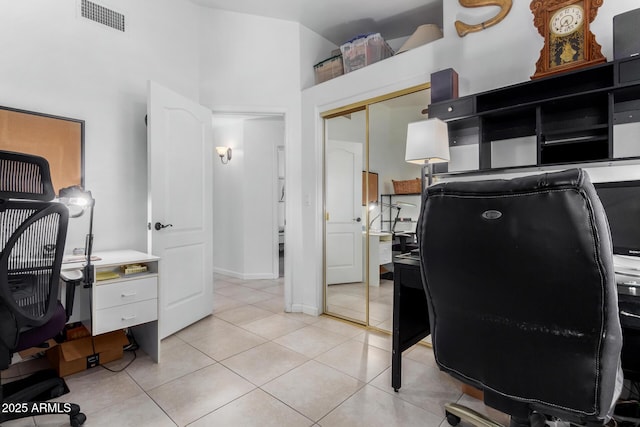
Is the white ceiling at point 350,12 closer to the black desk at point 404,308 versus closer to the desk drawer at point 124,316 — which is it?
the black desk at point 404,308

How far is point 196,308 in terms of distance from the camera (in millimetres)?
2992

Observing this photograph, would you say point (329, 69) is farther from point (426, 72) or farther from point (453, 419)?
point (453, 419)

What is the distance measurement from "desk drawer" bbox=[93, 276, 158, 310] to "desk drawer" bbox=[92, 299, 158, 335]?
0.03m

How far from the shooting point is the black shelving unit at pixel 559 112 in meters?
1.60

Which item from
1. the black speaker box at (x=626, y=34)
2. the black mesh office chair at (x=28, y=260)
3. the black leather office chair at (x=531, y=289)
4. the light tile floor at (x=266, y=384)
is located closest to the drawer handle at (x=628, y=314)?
the black leather office chair at (x=531, y=289)

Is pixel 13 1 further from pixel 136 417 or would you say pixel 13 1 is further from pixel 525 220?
pixel 525 220

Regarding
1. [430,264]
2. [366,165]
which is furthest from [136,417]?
[366,165]

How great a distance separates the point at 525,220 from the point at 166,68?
10.5 ft

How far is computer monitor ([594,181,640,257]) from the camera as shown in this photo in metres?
1.54

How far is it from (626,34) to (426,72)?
1164 millimetres

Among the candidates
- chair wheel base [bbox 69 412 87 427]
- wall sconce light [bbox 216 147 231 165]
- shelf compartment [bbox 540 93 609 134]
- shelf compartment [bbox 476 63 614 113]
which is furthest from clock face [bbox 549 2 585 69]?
wall sconce light [bbox 216 147 231 165]

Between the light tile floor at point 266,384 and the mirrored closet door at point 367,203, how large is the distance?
0.41 meters

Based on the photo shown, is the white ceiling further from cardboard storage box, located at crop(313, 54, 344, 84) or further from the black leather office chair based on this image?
the black leather office chair

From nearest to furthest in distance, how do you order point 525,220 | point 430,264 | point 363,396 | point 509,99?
point 525,220
point 430,264
point 363,396
point 509,99
